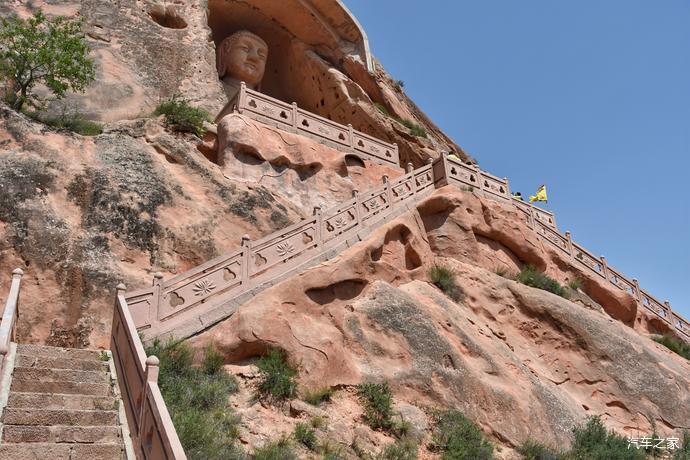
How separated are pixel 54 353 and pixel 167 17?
17855 mm

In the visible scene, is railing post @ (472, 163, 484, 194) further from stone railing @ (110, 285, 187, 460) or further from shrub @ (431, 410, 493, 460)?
stone railing @ (110, 285, 187, 460)

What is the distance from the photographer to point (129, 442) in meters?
6.56

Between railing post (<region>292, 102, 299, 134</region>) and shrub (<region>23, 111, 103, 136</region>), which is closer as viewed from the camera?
shrub (<region>23, 111, 103, 136</region>)

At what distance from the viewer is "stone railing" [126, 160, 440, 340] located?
9.51 meters

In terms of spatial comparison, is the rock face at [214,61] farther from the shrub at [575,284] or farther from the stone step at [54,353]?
the stone step at [54,353]

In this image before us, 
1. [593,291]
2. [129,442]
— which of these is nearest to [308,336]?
[129,442]

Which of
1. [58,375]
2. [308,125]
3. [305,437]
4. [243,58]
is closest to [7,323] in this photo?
[58,375]

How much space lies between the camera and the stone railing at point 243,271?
9508mm

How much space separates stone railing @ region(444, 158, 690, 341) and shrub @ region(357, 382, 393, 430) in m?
8.95

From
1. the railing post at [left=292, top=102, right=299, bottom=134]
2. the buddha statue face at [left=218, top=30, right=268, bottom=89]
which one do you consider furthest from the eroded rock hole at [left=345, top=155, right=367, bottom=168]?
the buddha statue face at [left=218, top=30, right=268, bottom=89]

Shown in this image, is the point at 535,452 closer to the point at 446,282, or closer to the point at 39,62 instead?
the point at 446,282

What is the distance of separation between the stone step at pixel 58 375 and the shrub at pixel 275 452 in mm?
2166

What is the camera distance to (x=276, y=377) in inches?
363

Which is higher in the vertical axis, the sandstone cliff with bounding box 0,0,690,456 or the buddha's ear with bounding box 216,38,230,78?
the buddha's ear with bounding box 216,38,230,78
